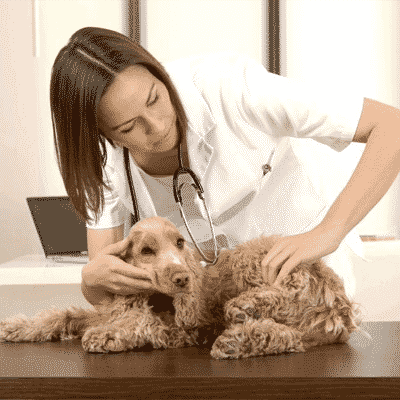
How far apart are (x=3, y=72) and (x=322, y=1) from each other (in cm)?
188

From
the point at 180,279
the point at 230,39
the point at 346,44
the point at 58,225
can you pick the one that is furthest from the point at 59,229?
the point at 346,44

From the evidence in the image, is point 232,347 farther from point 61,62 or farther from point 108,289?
point 61,62

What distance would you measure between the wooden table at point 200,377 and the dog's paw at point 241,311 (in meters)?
0.06

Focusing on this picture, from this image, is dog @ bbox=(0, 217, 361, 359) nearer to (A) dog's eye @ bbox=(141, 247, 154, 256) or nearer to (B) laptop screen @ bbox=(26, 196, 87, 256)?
(A) dog's eye @ bbox=(141, 247, 154, 256)

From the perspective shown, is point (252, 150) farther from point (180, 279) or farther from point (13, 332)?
point (13, 332)

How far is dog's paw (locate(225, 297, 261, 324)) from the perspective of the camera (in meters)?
0.68

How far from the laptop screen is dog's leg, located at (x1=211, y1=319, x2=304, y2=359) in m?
1.52

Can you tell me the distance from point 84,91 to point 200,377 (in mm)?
481

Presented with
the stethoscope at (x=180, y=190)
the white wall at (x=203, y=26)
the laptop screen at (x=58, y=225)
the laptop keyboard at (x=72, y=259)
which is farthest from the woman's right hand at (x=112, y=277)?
the white wall at (x=203, y=26)

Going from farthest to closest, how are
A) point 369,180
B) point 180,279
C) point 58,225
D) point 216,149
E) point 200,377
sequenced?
point 58,225 → point 216,149 → point 369,180 → point 180,279 → point 200,377

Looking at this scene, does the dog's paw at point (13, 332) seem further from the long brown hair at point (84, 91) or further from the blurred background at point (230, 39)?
the blurred background at point (230, 39)

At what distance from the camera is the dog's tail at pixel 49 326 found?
82 centimetres

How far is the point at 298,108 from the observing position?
86 centimetres

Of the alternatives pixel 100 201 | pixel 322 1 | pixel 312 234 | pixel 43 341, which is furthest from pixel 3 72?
pixel 312 234
